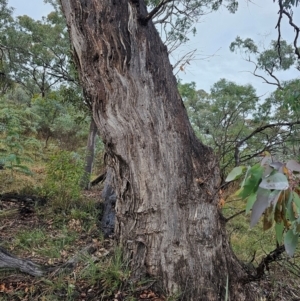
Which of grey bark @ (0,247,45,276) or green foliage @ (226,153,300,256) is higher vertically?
green foliage @ (226,153,300,256)

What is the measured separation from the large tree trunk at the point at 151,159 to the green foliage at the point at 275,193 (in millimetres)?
1012

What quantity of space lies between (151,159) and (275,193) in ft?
3.80

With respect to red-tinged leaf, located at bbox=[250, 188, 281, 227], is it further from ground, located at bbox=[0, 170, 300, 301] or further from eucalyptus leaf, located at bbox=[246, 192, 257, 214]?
ground, located at bbox=[0, 170, 300, 301]

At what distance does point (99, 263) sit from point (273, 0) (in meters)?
2.66

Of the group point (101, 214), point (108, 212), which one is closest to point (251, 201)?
point (108, 212)

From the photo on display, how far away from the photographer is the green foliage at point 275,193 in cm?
64

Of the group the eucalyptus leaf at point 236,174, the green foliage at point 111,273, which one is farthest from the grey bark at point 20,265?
the eucalyptus leaf at point 236,174

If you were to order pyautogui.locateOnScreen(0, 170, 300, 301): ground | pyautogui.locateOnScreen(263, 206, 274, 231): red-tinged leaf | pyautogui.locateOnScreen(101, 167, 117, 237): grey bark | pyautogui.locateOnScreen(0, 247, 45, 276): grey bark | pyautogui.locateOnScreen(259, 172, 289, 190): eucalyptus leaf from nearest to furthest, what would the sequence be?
pyautogui.locateOnScreen(259, 172, 289, 190): eucalyptus leaf, pyautogui.locateOnScreen(263, 206, 274, 231): red-tinged leaf, pyautogui.locateOnScreen(0, 170, 300, 301): ground, pyautogui.locateOnScreen(0, 247, 45, 276): grey bark, pyautogui.locateOnScreen(101, 167, 117, 237): grey bark

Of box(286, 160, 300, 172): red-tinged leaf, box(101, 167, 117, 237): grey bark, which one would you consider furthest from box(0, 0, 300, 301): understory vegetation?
box(101, 167, 117, 237): grey bark

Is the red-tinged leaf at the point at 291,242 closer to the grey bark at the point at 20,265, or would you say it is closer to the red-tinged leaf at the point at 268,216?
the red-tinged leaf at the point at 268,216

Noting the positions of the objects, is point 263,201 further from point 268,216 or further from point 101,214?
point 101,214

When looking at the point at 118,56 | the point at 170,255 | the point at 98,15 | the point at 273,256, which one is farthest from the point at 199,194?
the point at 98,15

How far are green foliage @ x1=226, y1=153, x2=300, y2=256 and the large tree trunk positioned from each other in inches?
39.8

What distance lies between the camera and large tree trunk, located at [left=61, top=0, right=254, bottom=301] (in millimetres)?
1708
